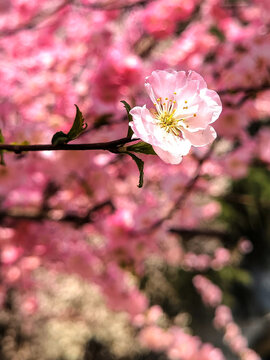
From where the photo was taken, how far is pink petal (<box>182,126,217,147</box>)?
40 centimetres

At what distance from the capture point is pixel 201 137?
15.9 inches

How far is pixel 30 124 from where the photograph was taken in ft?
3.82

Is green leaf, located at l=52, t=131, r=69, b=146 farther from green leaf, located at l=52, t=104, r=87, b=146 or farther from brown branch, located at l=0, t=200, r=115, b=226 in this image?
brown branch, located at l=0, t=200, r=115, b=226

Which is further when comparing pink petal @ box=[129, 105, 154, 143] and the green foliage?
the green foliage

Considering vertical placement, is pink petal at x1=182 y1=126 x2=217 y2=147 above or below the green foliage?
above

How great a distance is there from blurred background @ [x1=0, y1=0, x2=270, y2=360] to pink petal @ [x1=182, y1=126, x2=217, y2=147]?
1.25 feet

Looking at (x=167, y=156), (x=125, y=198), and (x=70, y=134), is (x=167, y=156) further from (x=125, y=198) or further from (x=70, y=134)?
(x=125, y=198)

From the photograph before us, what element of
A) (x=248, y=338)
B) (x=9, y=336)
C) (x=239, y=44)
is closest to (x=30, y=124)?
(x=239, y=44)

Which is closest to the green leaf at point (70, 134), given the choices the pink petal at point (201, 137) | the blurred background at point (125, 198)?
the pink petal at point (201, 137)

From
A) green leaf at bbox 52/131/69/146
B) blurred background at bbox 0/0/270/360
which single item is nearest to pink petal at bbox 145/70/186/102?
green leaf at bbox 52/131/69/146

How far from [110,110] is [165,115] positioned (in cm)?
86

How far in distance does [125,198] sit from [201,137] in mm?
1459

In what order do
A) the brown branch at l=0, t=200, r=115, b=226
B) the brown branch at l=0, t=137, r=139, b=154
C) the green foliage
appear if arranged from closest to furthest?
the brown branch at l=0, t=137, r=139, b=154 < the brown branch at l=0, t=200, r=115, b=226 < the green foliage

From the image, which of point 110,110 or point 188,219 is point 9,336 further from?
point 110,110
